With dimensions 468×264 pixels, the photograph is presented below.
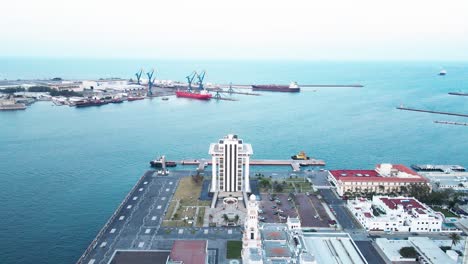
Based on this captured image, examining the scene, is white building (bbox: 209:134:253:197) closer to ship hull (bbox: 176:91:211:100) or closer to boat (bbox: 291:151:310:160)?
boat (bbox: 291:151:310:160)

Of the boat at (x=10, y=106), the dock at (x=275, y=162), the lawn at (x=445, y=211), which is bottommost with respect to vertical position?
the lawn at (x=445, y=211)

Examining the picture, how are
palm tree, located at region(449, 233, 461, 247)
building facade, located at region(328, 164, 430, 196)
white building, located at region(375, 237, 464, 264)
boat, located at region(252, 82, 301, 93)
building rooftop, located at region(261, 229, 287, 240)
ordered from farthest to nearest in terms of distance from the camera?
boat, located at region(252, 82, 301, 93)
building facade, located at region(328, 164, 430, 196)
palm tree, located at region(449, 233, 461, 247)
white building, located at region(375, 237, 464, 264)
building rooftop, located at region(261, 229, 287, 240)

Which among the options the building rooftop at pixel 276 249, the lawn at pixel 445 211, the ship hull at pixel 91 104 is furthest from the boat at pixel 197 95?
the building rooftop at pixel 276 249

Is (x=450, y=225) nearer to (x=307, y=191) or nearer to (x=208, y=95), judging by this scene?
(x=307, y=191)

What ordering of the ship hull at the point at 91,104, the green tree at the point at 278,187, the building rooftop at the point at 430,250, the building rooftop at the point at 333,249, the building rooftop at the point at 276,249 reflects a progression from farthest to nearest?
1. the ship hull at the point at 91,104
2. the green tree at the point at 278,187
3. the building rooftop at the point at 430,250
4. the building rooftop at the point at 333,249
5. the building rooftop at the point at 276,249

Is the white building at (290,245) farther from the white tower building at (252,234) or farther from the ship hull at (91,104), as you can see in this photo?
the ship hull at (91,104)

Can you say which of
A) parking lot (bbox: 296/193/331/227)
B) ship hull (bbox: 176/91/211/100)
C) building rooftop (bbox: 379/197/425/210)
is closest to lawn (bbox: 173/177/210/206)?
parking lot (bbox: 296/193/331/227)

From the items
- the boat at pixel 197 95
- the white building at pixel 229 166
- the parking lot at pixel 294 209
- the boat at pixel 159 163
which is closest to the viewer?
the parking lot at pixel 294 209
